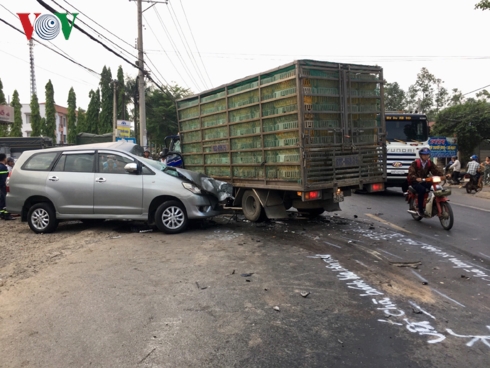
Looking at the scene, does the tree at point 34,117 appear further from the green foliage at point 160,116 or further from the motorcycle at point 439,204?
the motorcycle at point 439,204

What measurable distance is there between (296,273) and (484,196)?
48.1 ft

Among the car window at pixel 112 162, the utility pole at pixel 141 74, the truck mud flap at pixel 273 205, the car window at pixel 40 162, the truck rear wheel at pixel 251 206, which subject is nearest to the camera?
the car window at pixel 112 162

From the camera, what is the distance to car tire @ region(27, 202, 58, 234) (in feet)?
27.8

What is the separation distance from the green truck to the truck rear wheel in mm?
22

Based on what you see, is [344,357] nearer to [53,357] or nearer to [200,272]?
[53,357]

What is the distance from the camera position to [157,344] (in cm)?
353

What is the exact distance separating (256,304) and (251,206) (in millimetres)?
5255

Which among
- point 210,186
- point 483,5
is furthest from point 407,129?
point 210,186

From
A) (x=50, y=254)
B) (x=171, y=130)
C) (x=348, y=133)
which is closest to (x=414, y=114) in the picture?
(x=348, y=133)

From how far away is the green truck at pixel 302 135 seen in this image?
25.3ft

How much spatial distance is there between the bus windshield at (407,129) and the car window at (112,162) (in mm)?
10207

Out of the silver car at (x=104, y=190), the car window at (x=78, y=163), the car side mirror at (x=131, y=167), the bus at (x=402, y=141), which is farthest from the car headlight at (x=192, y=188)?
the bus at (x=402, y=141)

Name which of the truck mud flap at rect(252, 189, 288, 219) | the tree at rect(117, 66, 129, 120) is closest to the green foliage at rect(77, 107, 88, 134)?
the tree at rect(117, 66, 129, 120)

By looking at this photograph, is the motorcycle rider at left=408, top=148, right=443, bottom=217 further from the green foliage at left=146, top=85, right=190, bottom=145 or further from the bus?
the green foliage at left=146, top=85, right=190, bottom=145
